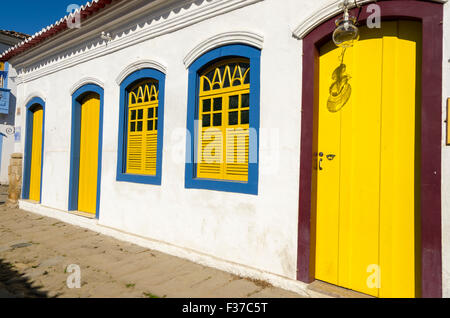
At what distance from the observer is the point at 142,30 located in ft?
18.3

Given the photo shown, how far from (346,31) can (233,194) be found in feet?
7.37

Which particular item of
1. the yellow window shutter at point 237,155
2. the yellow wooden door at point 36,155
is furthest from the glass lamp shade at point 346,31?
the yellow wooden door at point 36,155

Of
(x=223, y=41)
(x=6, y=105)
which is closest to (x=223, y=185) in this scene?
(x=223, y=41)

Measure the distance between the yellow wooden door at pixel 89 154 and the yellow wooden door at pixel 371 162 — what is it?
5.01 meters

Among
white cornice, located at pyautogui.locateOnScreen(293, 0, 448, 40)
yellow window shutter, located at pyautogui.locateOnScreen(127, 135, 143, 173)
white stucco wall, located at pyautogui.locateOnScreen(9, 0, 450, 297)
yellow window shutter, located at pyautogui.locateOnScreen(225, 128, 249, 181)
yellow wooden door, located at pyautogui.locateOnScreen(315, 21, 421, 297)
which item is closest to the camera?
yellow wooden door, located at pyautogui.locateOnScreen(315, 21, 421, 297)

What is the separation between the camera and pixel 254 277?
378 centimetres

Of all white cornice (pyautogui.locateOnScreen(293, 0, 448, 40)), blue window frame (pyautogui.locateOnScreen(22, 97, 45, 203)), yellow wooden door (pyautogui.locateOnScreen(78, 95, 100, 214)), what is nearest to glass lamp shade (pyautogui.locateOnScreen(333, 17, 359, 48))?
white cornice (pyautogui.locateOnScreen(293, 0, 448, 40))

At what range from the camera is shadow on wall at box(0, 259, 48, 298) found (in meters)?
3.45

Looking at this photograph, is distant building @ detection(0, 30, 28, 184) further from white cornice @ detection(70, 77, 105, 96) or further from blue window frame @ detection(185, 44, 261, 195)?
blue window frame @ detection(185, 44, 261, 195)

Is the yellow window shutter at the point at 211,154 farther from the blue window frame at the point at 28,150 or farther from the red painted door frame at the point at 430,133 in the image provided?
the blue window frame at the point at 28,150

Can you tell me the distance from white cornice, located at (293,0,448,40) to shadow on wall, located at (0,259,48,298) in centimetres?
401

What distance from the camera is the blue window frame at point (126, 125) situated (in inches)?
203

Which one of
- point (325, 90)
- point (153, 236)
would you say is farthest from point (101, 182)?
point (325, 90)
